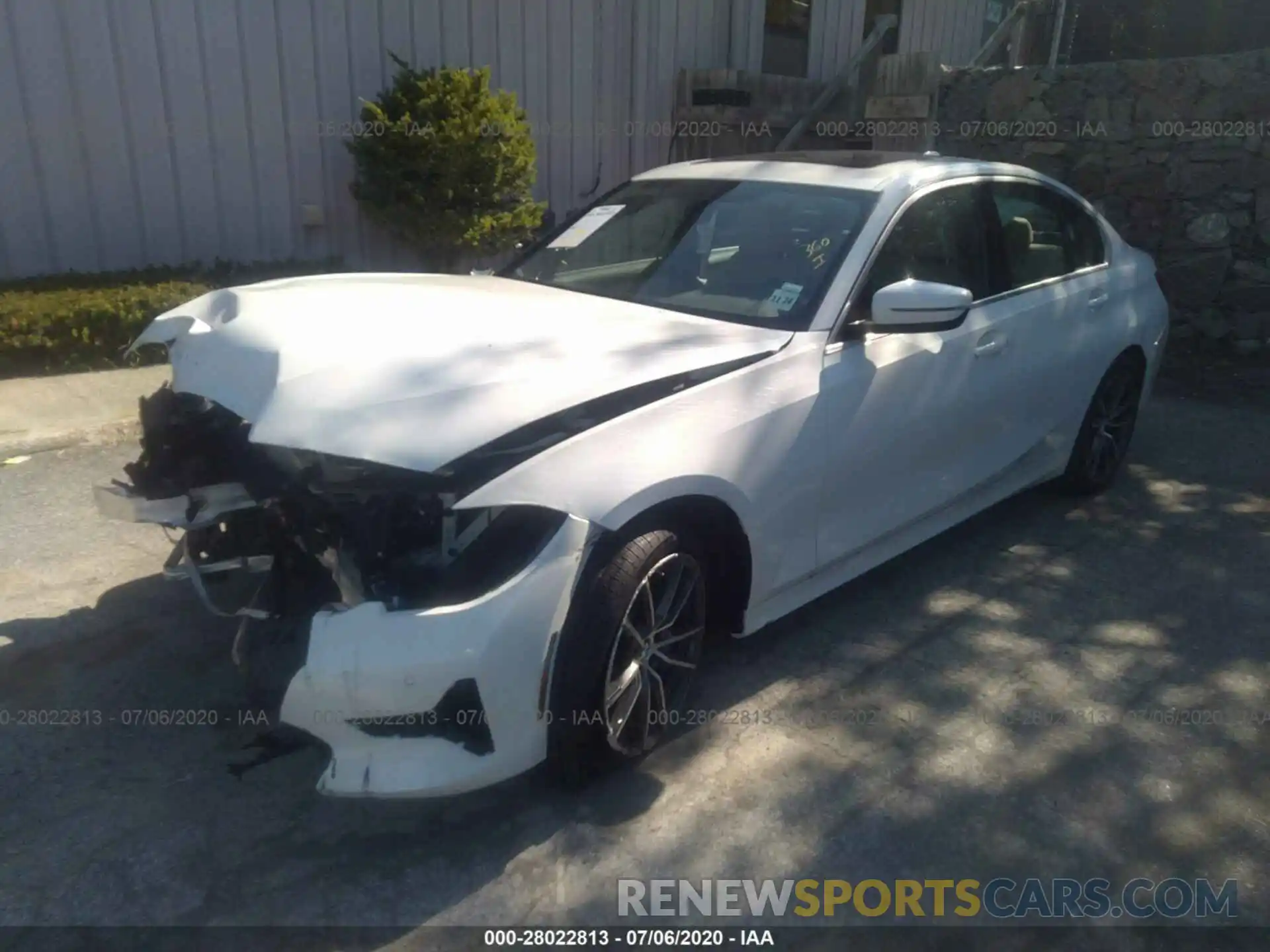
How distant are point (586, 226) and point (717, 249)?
816mm

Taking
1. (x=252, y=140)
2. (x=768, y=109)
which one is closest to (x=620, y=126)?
(x=768, y=109)

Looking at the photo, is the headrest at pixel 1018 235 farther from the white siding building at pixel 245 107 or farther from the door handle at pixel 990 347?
the white siding building at pixel 245 107

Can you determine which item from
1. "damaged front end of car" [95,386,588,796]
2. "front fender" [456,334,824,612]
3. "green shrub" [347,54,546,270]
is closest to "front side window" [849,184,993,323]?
"front fender" [456,334,824,612]

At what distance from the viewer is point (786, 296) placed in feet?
12.0

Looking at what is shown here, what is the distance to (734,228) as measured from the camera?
13.1ft

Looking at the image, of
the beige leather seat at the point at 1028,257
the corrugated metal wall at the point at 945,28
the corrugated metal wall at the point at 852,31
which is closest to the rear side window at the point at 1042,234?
the beige leather seat at the point at 1028,257

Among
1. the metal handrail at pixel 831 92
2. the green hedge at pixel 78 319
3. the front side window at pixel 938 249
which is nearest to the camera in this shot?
the front side window at pixel 938 249

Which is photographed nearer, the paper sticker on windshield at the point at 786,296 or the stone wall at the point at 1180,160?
the paper sticker on windshield at the point at 786,296

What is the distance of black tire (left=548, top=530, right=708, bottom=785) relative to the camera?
109 inches

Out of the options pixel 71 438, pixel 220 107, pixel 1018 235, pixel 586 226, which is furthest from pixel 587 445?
pixel 220 107

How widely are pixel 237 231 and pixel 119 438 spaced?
305 cm

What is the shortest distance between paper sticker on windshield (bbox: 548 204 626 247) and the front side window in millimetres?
1256

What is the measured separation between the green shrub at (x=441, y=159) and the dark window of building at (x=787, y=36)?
16.8ft

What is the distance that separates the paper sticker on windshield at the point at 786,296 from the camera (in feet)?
11.8
